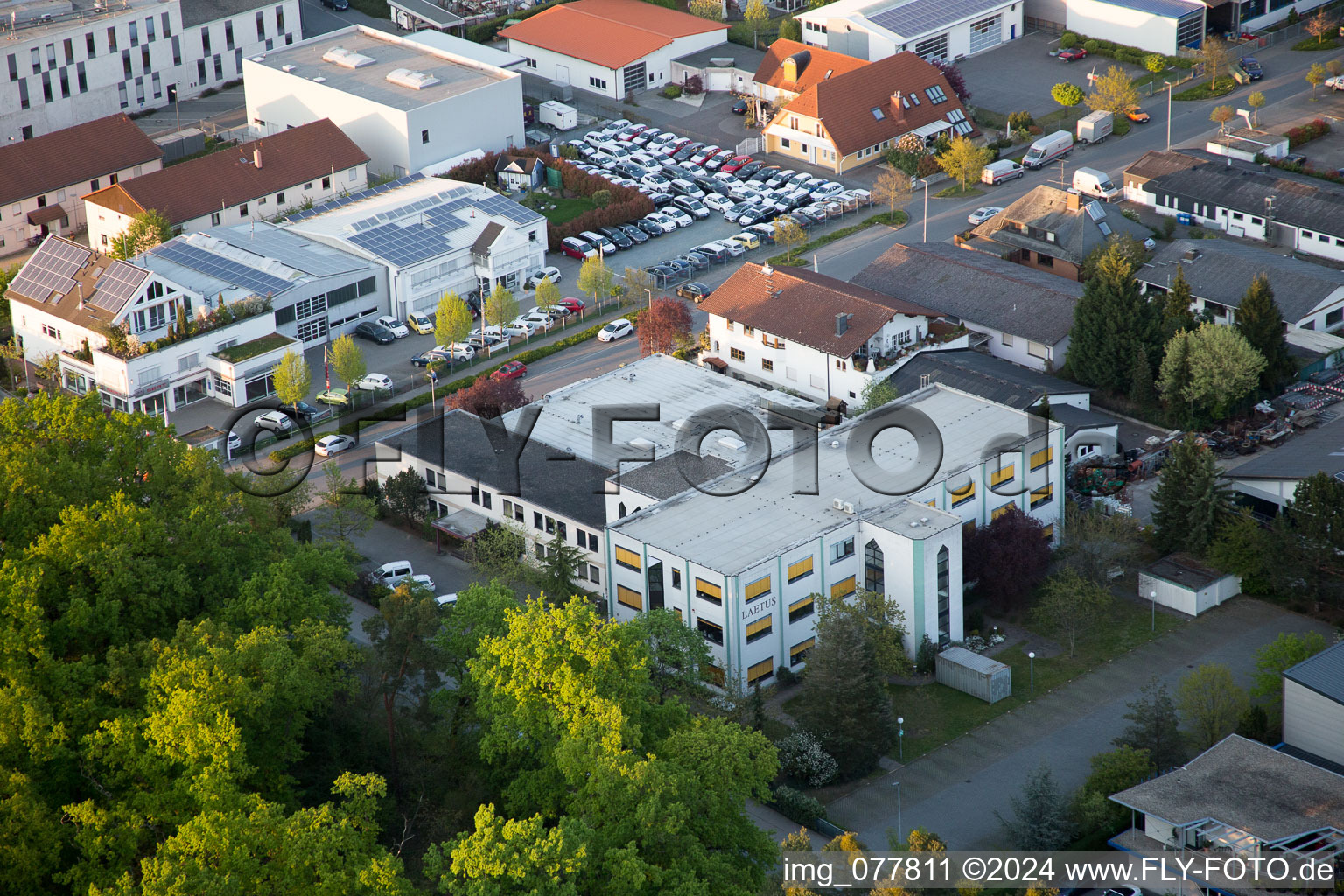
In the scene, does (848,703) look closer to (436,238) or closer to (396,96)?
(436,238)

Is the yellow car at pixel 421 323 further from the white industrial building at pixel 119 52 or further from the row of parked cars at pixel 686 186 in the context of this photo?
the white industrial building at pixel 119 52

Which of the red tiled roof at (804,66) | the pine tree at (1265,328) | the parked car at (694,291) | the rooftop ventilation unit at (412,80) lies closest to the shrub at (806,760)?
the pine tree at (1265,328)

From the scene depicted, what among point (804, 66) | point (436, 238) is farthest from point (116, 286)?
point (804, 66)

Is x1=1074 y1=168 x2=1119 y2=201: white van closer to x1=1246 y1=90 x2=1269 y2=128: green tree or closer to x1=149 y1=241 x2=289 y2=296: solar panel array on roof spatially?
x1=1246 y1=90 x2=1269 y2=128: green tree

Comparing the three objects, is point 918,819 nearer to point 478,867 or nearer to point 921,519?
point 921,519

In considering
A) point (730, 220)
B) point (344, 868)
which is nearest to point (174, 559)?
point (344, 868)

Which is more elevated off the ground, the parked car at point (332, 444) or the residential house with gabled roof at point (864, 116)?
the residential house with gabled roof at point (864, 116)
